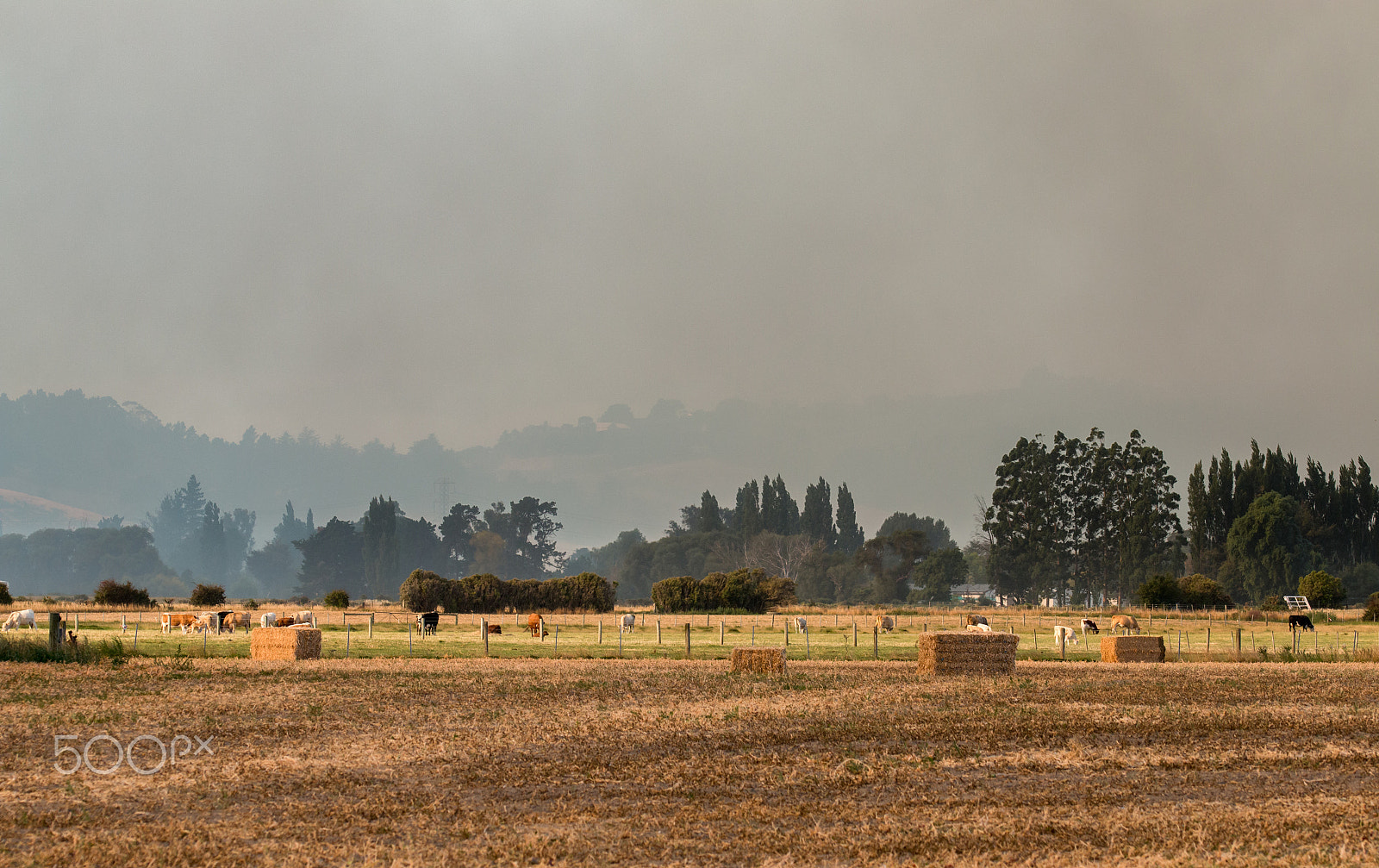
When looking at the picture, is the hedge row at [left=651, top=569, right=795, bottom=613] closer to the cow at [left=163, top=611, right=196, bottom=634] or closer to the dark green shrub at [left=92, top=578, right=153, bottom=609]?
the dark green shrub at [left=92, top=578, right=153, bottom=609]

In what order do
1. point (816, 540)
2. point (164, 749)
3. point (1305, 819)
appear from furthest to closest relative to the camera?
1. point (816, 540)
2. point (164, 749)
3. point (1305, 819)

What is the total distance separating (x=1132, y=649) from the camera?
40.0m

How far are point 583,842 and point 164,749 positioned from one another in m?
8.68


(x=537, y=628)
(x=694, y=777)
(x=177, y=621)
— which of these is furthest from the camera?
(x=177, y=621)

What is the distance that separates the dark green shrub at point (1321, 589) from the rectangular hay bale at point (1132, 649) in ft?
194

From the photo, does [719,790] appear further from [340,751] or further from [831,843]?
[340,751]

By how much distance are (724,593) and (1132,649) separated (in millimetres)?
53340

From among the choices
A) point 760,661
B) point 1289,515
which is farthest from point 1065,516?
point 760,661

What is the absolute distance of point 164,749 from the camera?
56.0 ft

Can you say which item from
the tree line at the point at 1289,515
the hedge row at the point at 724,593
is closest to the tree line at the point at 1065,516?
the tree line at the point at 1289,515

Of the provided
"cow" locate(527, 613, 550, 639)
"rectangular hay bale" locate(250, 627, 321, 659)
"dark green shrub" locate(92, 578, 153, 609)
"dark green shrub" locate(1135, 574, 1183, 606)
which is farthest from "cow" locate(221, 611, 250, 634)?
"dark green shrub" locate(1135, 574, 1183, 606)

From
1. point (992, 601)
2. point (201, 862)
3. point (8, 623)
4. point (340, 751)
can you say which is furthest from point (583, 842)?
point (992, 601)

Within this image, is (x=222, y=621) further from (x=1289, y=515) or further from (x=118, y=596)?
(x=1289, y=515)

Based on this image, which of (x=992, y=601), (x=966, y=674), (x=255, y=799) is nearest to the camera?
(x=255, y=799)
